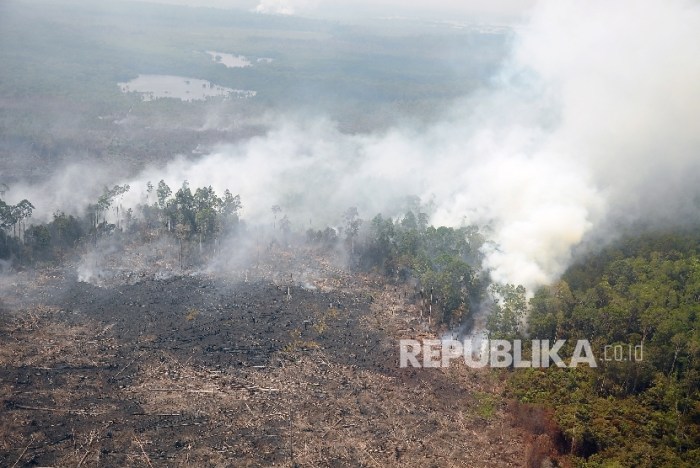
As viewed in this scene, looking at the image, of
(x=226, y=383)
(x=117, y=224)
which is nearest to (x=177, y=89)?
(x=117, y=224)

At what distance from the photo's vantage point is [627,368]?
45969 mm

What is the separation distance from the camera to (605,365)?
47.9 m

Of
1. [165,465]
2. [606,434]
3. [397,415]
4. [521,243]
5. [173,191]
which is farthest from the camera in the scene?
[173,191]

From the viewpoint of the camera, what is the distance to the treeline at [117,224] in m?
65.8

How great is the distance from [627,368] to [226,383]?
97.7ft

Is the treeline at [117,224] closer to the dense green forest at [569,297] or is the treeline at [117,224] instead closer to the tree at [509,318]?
the dense green forest at [569,297]

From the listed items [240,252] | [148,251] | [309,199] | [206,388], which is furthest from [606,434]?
[309,199]

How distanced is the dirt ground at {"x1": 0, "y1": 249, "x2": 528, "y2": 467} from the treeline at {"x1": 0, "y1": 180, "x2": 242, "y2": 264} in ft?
17.6

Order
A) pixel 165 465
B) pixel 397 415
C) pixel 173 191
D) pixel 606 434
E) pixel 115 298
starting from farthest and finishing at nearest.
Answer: pixel 173 191 < pixel 115 298 < pixel 397 415 < pixel 606 434 < pixel 165 465

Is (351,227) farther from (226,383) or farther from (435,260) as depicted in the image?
(226,383)

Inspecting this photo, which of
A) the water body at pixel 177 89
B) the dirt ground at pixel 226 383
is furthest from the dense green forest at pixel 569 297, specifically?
the water body at pixel 177 89

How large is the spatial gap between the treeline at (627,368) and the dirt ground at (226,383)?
4267mm

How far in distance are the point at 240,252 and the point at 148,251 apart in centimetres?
1021

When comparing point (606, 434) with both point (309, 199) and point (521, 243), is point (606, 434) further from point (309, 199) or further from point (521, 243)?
point (309, 199)
